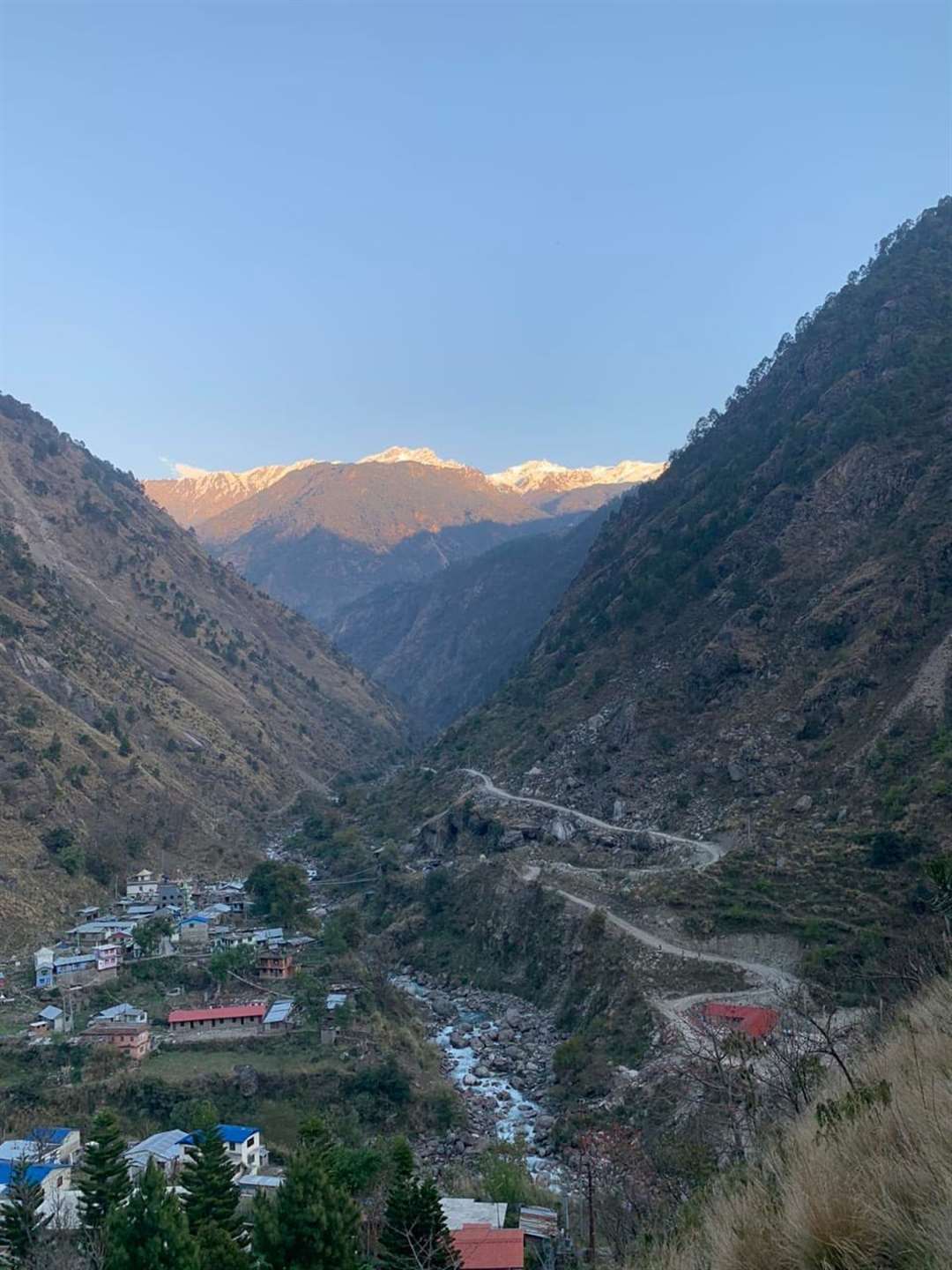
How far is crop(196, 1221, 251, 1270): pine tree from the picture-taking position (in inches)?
409

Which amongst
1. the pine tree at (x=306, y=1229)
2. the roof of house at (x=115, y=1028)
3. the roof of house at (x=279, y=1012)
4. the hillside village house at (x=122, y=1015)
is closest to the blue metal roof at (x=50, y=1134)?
the roof of house at (x=115, y=1028)

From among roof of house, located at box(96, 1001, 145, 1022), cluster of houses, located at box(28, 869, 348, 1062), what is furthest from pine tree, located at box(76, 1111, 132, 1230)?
roof of house, located at box(96, 1001, 145, 1022)

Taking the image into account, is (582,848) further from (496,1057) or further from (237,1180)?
(237,1180)

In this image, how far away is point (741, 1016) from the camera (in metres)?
19.8

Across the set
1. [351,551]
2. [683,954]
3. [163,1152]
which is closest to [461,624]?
[351,551]

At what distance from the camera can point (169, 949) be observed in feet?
89.0

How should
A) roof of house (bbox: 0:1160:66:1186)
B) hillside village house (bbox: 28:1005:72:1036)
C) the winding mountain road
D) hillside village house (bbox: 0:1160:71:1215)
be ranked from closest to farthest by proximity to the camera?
1. hillside village house (bbox: 0:1160:71:1215)
2. roof of house (bbox: 0:1160:66:1186)
3. hillside village house (bbox: 28:1005:72:1036)
4. the winding mountain road

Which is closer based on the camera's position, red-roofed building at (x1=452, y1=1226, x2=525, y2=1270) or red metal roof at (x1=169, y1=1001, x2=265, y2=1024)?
red-roofed building at (x1=452, y1=1226, x2=525, y2=1270)

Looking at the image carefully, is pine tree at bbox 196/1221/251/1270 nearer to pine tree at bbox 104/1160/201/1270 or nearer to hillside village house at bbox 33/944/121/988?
pine tree at bbox 104/1160/201/1270

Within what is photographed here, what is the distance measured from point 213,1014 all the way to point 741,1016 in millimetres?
12239

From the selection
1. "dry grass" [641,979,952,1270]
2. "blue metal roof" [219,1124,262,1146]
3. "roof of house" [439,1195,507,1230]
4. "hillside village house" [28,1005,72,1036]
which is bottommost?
"roof of house" [439,1195,507,1230]

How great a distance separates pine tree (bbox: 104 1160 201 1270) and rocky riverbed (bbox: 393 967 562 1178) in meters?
8.60

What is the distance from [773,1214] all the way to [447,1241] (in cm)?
948

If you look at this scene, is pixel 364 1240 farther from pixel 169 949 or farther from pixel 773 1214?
pixel 169 949
